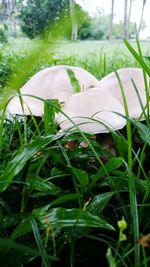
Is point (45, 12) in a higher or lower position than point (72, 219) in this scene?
higher

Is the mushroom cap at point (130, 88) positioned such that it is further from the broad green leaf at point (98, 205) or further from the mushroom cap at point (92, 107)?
the broad green leaf at point (98, 205)

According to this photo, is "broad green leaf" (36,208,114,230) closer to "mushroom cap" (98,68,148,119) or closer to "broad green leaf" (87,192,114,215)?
"broad green leaf" (87,192,114,215)

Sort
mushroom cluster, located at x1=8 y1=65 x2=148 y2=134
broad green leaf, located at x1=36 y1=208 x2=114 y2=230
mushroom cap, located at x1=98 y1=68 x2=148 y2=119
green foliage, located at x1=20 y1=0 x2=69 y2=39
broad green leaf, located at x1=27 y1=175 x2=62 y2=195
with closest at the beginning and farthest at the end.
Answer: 1. green foliage, located at x1=20 y1=0 x2=69 y2=39
2. broad green leaf, located at x1=36 y1=208 x2=114 y2=230
3. broad green leaf, located at x1=27 y1=175 x2=62 y2=195
4. mushroom cluster, located at x1=8 y1=65 x2=148 y2=134
5. mushroom cap, located at x1=98 y1=68 x2=148 y2=119

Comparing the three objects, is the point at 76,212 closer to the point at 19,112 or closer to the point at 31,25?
the point at 31,25

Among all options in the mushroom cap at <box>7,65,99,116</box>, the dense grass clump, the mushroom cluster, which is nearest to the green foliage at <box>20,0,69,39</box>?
the dense grass clump

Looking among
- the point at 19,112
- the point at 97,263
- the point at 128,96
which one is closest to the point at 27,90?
the point at 19,112

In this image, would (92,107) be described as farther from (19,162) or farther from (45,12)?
(45,12)

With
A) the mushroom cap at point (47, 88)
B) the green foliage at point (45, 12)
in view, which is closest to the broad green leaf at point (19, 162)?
the green foliage at point (45, 12)

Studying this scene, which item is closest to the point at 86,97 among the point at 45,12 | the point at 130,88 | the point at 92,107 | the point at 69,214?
the point at 92,107
